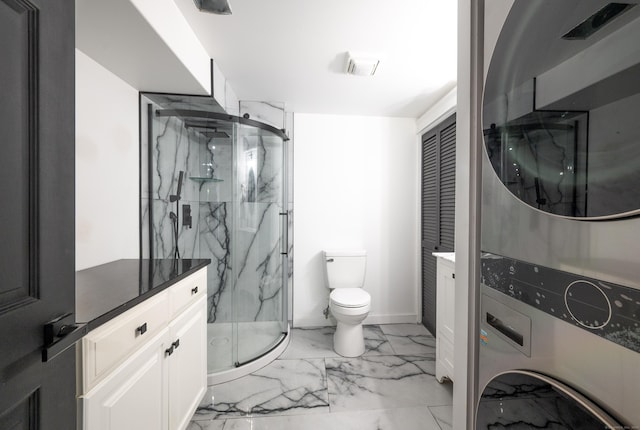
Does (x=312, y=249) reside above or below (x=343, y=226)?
below

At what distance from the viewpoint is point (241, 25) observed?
4.90 ft

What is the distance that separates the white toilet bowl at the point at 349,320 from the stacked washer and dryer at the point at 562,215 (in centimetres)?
146

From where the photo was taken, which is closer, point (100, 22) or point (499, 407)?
point (499, 407)

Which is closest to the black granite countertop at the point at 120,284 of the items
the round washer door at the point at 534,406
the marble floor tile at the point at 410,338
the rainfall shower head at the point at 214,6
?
the round washer door at the point at 534,406

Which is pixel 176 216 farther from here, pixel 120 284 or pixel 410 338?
pixel 410 338

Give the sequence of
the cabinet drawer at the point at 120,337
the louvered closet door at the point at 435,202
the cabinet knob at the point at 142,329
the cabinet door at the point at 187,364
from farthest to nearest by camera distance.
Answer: the louvered closet door at the point at 435,202, the cabinet door at the point at 187,364, the cabinet knob at the point at 142,329, the cabinet drawer at the point at 120,337

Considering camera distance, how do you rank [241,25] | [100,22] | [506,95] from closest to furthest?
1. [506,95]
2. [100,22]
3. [241,25]

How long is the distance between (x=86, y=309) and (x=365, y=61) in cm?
197

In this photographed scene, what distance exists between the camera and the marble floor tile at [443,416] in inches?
58.9

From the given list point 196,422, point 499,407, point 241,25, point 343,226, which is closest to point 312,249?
point 343,226

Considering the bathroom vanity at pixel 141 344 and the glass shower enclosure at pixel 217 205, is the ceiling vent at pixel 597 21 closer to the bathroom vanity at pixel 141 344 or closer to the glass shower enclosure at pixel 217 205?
the bathroom vanity at pixel 141 344

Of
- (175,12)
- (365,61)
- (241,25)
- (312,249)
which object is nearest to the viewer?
(175,12)

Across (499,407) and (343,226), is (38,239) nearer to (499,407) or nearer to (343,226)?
(499,407)

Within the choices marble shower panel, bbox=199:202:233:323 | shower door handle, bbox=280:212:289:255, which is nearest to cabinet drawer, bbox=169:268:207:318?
marble shower panel, bbox=199:202:233:323
